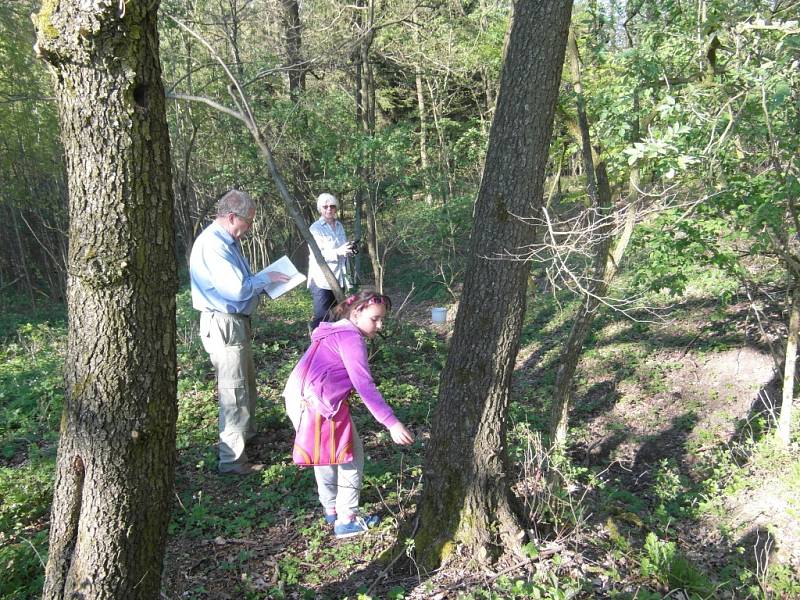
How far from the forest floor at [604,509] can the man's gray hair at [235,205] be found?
6.76 feet

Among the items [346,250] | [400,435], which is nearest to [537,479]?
[400,435]

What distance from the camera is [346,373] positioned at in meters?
3.24

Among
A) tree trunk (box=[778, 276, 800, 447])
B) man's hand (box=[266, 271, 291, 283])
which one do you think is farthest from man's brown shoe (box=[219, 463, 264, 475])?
tree trunk (box=[778, 276, 800, 447])

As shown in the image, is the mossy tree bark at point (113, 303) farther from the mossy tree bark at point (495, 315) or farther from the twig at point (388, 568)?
the mossy tree bark at point (495, 315)

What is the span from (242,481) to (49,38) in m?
3.32

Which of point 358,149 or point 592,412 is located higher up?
point 358,149

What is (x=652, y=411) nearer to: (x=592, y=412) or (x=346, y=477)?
(x=592, y=412)

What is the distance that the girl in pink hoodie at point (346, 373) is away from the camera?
3.03 meters

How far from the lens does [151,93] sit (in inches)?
83.9

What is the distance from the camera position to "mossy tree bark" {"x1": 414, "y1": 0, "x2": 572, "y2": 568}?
123 inches

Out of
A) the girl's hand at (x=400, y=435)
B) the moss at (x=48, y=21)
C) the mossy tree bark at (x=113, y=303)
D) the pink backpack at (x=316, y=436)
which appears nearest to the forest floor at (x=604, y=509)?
the pink backpack at (x=316, y=436)

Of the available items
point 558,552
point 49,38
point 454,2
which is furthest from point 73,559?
point 454,2

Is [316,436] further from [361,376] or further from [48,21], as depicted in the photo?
[48,21]

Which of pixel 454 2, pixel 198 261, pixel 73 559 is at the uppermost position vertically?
pixel 454 2
